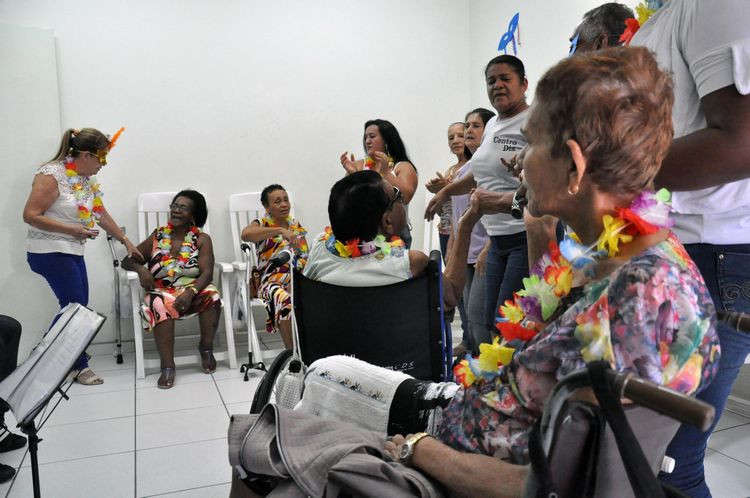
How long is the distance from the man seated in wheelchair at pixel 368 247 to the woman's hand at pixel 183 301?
218 cm

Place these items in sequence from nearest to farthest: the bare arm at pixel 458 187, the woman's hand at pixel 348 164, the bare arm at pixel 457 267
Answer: the bare arm at pixel 457 267, the bare arm at pixel 458 187, the woman's hand at pixel 348 164

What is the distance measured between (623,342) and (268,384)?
885 mm

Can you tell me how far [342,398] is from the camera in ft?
3.90

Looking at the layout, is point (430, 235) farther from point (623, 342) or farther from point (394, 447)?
point (623, 342)

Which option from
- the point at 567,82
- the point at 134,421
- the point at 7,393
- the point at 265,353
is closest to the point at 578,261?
the point at 567,82

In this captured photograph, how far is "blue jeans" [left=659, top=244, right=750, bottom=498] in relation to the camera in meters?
1.05

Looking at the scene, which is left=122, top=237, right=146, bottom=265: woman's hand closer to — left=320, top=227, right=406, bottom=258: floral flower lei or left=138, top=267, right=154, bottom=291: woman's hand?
left=138, top=267, right=154, bottom=291: woman's hand

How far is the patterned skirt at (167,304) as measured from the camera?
3.80 m

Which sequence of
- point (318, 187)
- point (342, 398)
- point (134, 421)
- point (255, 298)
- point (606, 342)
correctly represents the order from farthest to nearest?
point (318, 187), point (255, 298), point (134, 421), point (342, 398), point (606, 342)

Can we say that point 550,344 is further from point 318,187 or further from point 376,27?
point 376,27

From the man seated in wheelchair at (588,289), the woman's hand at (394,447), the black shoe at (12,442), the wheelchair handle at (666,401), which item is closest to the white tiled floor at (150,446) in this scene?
the black shoe at (12,442)

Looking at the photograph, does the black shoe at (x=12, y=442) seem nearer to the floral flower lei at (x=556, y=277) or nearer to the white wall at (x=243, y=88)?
the white wall at (x=243, y=88)

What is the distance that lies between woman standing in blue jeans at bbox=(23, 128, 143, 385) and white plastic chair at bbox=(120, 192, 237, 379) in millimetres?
284

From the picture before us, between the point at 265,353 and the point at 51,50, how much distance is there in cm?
266
